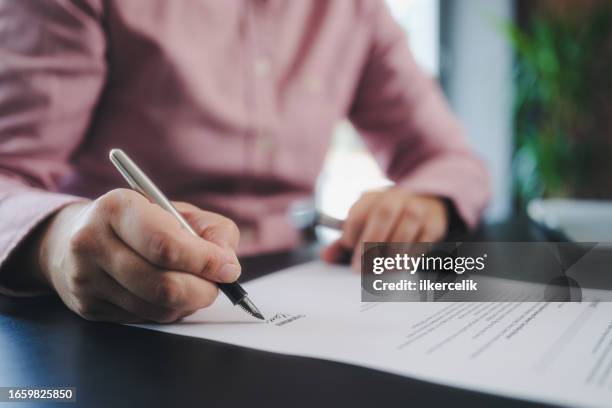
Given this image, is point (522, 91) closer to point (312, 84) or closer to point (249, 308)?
point (312, 84)

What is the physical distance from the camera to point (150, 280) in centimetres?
24

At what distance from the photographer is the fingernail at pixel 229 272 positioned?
0.82ft

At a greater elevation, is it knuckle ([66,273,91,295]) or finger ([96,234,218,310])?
finger ([96,234,218,310])

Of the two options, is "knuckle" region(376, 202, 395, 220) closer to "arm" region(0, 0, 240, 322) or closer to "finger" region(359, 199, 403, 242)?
"finger" region(359, 199, 403, 242)

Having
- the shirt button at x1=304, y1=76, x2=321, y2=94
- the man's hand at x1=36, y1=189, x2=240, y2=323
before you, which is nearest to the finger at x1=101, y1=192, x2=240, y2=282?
the man's hand at x1=36, y1=189, x2=240, y2=323

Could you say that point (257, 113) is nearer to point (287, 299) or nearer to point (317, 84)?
point (317, 84)

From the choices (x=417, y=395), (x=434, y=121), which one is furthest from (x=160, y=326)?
(x=434, y=121)

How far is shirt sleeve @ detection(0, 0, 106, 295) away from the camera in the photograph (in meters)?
0.40

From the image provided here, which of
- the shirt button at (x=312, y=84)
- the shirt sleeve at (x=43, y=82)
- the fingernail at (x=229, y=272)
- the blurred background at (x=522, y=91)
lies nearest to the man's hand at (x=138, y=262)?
the fingernail at (x=229, y=272)

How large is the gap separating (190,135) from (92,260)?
27cm

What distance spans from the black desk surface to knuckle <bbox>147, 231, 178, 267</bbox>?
41mm

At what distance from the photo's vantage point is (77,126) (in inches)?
17.7

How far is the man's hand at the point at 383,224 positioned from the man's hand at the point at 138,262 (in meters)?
0.17

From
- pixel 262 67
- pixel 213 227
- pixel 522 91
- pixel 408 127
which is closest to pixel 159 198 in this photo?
pixel 213 227
